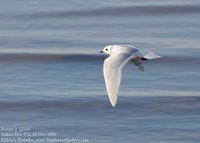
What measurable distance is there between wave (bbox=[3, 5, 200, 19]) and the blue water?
14 millimetres

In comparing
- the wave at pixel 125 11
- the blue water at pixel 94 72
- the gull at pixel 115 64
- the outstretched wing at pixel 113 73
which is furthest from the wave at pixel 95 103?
the wave at pixel 125 11

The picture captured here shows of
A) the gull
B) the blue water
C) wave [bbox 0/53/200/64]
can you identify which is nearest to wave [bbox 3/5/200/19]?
the blue water

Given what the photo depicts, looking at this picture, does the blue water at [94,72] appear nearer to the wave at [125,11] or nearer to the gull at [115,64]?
the wave at [125,11]

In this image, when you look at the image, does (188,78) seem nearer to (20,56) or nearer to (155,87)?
(155,87)

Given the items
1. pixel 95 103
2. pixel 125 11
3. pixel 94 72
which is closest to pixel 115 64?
pixel 95 103

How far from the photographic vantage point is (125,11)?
14.2 meters

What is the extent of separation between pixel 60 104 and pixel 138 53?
188 cm

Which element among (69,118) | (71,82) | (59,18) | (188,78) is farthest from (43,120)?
(59,18)

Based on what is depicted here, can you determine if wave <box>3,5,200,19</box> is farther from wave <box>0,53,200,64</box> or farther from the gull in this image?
the gull

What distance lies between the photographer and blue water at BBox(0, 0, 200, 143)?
976 centimetres

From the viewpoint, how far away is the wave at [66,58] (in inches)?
476

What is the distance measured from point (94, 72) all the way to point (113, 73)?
311 centimetres

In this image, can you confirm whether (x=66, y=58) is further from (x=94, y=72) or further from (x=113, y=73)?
(x=113, y=73)

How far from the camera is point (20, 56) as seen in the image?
484 inches
